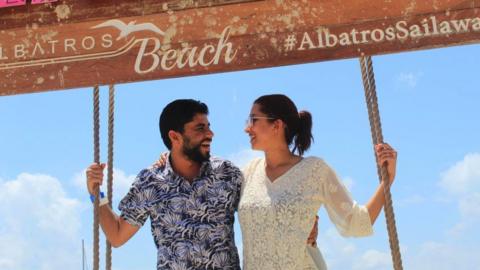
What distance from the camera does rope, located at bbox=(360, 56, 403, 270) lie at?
2.97 metres

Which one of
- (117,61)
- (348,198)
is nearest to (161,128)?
(117,61)

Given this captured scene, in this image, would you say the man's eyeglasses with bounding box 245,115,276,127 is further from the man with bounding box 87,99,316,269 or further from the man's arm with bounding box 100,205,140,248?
the man's arm with bounding box 100,205,140,248

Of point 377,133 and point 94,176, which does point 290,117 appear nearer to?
point 377,133

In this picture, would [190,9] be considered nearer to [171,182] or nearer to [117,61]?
[117,61]

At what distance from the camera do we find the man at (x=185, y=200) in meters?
3.05

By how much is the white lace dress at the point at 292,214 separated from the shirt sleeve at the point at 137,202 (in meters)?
0.49

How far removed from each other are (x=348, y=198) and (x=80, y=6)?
153 cm

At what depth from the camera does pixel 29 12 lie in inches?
130

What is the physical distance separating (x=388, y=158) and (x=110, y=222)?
53.6 inches

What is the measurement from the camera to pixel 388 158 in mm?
2965

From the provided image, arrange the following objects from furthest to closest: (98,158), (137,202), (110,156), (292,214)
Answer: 1. (110,156)
2. (98,158)
3. (137,202)
4. (292,214)

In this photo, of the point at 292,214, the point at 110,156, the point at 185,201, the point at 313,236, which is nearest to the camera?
the point at 292,214

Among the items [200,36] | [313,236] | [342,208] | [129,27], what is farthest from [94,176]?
[342,208]

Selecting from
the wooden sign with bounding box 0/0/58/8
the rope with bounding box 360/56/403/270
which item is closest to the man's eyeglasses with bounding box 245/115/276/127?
the rope with bounding box 360/56/403/270
